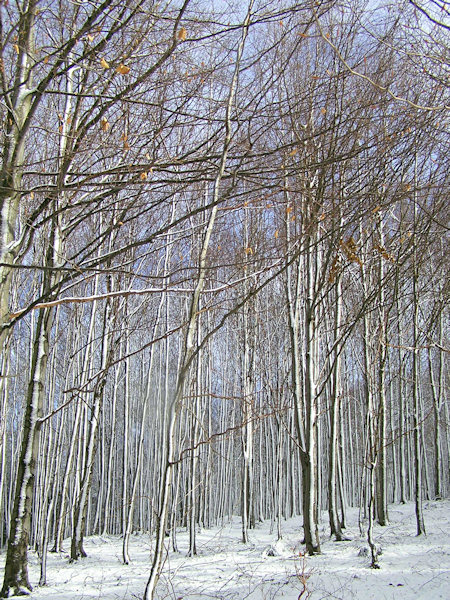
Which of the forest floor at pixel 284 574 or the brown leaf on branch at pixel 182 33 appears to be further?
the forest floor at pixel 284 574

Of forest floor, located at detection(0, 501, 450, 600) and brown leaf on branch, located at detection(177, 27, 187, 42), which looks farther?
forest floor, located at detection(0, 501, 450, 600)

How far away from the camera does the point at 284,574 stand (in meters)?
5.19

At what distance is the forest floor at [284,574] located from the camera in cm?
443

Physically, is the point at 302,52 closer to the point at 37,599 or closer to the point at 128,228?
the point at 128,228

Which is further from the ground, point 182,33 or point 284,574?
point 182,33

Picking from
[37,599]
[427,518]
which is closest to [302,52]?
[37,599]

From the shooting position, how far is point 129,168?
7.66 feet

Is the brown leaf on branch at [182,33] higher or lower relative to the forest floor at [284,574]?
higher

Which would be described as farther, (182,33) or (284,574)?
(284,574)

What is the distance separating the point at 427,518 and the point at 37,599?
25.6 feet

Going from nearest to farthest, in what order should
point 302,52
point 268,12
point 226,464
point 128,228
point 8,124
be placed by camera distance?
point 268,12 < point 8,124 < point 302,52 < point 128,228 < point 226,464

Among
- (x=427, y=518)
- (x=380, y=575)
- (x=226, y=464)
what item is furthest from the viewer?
(x=226, y=464)

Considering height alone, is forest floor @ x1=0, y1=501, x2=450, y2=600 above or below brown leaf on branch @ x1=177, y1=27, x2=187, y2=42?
below

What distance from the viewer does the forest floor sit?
14.5ft
